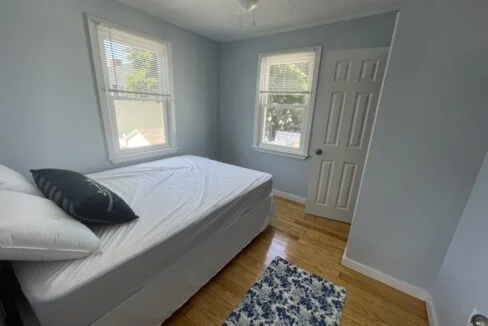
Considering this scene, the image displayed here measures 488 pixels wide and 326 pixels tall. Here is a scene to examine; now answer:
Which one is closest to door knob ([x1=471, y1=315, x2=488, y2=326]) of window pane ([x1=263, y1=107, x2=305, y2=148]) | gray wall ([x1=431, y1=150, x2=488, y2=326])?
gray wall ([x1=431, y1=150, x2=488, y2=326])

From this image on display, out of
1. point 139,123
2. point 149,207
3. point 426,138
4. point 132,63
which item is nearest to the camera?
point 426,138

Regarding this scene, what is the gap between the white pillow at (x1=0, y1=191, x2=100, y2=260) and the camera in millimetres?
781

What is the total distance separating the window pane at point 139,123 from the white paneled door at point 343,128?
2142 mm

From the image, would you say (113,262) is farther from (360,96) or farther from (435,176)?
(360,96)

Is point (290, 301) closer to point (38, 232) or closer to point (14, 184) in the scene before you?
point (38, 232)

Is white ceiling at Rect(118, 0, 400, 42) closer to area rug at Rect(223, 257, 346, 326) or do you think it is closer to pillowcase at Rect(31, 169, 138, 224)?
pillowcase at Rect(31, 169, 138, 224)

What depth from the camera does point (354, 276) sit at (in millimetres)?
1791

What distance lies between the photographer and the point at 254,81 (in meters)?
3.12

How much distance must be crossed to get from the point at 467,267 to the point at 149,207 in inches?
82.3

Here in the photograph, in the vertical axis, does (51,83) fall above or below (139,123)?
above

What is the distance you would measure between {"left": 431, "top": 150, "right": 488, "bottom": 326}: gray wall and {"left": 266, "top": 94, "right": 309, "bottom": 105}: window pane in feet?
6.34

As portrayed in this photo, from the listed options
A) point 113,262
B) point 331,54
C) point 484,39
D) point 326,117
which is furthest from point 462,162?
point 113,262

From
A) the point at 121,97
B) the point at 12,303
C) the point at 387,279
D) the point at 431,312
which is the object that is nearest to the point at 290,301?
the point at 387,279

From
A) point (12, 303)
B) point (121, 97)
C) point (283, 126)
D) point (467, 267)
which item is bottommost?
point (12, 303)
